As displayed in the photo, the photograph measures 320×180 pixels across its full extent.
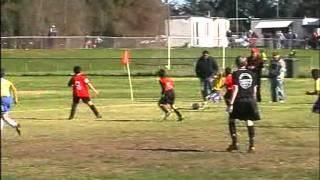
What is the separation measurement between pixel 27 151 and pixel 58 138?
2209 mm

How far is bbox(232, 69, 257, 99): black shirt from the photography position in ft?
46.0

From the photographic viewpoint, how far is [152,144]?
15781 mm

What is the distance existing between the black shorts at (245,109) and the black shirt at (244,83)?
4.0 inches

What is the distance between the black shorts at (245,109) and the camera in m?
14.2

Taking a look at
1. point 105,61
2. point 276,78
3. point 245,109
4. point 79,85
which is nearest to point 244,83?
point 245,109

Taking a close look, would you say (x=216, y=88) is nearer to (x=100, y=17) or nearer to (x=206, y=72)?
(x=206, y=72)

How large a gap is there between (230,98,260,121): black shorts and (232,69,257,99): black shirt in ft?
0.33

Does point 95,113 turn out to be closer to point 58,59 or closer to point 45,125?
point 45,125

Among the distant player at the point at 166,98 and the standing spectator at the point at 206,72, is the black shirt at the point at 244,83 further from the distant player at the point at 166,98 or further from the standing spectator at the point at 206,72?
the standing spectator at the point at 206,72

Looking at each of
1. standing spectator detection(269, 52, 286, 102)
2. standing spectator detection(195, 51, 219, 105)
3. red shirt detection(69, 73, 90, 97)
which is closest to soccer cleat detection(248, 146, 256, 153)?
red shirt detection(69, 73, 90, 97)

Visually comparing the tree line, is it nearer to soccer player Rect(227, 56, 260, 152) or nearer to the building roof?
the building roof

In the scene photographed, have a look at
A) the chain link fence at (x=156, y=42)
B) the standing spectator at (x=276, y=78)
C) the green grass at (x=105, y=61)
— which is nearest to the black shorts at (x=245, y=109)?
the standing spectator at (x=276, y=78)

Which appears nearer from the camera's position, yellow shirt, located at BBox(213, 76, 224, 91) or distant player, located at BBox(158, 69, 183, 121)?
distant player, located at BBox(158, 69, 183, 121)

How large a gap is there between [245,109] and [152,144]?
2.38m
